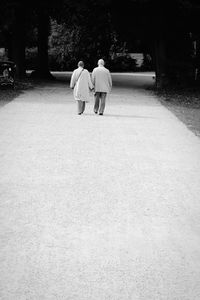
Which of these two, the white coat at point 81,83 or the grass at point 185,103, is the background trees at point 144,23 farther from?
the white coat at point 81,83

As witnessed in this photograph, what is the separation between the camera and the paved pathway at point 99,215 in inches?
180

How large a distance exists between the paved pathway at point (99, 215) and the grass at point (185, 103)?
285 cm

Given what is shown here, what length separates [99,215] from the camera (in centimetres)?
652

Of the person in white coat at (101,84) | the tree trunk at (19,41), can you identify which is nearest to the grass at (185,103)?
the person in white coat at (101,84)

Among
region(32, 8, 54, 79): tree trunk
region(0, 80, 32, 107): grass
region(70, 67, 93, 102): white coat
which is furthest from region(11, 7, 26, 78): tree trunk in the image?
region(70, 67, 93, 102): white coat

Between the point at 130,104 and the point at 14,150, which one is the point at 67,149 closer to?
the point at 14,150

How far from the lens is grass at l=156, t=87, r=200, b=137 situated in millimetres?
16188

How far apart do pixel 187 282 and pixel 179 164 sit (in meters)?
5.20

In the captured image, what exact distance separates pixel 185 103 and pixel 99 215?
16.7 meters

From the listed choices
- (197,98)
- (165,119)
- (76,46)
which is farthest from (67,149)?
(76,46)

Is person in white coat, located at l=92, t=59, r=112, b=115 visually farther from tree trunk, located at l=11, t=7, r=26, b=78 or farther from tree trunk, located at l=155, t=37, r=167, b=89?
tree trunk, located at l=11, t=7, r=26, b=78

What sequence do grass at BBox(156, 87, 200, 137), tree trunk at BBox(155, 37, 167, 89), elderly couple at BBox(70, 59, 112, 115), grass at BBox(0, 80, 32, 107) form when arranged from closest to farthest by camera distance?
grass at BBox(156, 87, 200, 137) < elderly couple at BBox(70, 59, 112, 115) < grass at BBox(0, 80, 32, 107) < tree trunk at BBox(155, 37, 167, 89)

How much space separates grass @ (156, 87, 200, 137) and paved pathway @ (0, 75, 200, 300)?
285cm

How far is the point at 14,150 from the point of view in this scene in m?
10.7
